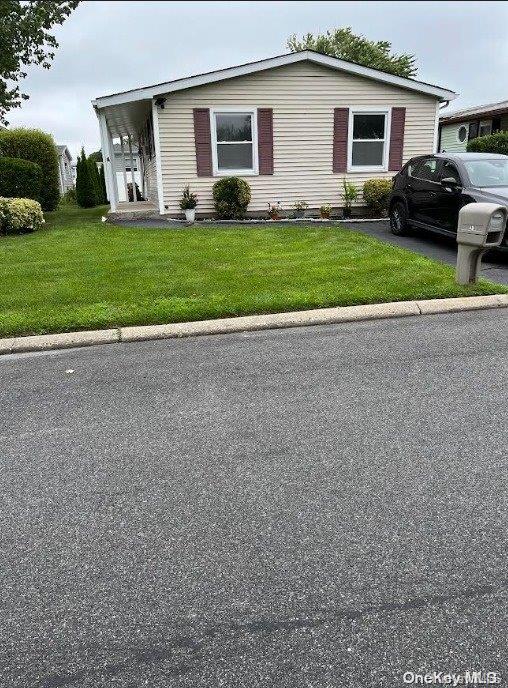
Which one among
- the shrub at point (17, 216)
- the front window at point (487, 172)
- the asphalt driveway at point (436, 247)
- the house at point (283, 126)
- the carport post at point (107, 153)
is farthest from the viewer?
the carport post at point (107, 153)

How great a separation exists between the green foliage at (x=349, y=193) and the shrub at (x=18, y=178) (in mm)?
9944

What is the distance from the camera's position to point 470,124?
26906 mm

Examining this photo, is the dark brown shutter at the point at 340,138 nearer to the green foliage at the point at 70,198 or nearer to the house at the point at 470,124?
the house at the point at 470,124

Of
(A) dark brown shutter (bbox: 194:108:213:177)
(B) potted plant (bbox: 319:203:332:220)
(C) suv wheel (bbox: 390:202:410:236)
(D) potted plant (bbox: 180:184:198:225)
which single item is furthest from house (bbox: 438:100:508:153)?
(D) potted plant (bbox: 180:184:198:225)

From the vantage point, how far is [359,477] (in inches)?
113

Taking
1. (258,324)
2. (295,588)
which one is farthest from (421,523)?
(258,324)

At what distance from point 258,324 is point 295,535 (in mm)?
3437

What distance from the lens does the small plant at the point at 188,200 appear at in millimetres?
13674

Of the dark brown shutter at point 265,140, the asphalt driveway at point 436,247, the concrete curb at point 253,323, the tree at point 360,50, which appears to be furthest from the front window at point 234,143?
the tree at point 360,50

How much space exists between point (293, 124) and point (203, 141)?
8.40 ft

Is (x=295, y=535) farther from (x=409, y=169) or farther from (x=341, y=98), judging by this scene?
(x=341, y=98)

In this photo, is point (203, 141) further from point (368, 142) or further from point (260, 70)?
point (368, 142)

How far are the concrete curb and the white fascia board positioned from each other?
388 inches

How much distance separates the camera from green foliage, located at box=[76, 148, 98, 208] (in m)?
25.0
